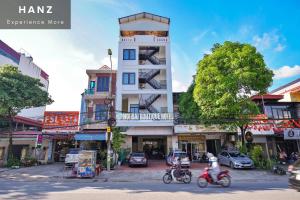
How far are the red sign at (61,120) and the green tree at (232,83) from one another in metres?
13.8

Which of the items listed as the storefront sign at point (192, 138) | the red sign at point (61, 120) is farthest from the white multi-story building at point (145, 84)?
the red sign at point (61, 120)

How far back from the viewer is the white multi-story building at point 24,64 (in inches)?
1085

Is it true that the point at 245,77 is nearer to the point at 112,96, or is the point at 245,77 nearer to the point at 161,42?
the point at 161,42

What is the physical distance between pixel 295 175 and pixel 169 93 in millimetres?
18194

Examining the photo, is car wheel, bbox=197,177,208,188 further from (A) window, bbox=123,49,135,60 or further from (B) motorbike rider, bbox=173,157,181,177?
(A) window, bbox=123,49,135,60

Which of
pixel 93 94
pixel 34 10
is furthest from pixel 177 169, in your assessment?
pixel 93 94

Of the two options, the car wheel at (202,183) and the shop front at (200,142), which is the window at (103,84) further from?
the car wheel at (202,183)

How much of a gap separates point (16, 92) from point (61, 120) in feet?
18.4

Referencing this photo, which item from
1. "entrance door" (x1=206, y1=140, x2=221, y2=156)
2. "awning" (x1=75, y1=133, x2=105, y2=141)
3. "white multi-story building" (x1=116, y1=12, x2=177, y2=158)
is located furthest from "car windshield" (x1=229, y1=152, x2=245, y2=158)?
"awning" (x1=75, y1=133, x2=105, y2=141)

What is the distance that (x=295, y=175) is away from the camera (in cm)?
720

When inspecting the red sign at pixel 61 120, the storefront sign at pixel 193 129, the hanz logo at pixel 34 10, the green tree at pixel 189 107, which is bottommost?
the storefront sign at pixel 193 129

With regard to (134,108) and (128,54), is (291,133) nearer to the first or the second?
→ (134,108)

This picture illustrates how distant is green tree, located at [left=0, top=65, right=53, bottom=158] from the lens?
17688mm

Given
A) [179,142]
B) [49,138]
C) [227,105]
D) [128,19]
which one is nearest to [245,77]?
[227,105]
